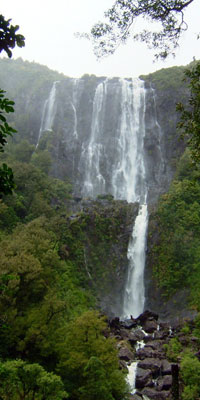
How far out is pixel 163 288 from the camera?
1195 inches

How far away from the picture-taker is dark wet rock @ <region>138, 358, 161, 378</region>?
62.5 ft

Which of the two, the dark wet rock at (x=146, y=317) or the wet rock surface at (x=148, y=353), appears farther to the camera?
the dark wet rock at (x=146, y=317)

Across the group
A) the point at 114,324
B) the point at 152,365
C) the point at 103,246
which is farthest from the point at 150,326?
the point at 103,246

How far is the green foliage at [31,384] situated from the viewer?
1215 cm

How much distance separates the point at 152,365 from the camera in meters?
19.3

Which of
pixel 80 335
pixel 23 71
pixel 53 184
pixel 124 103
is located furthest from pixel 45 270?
pixel 23 71

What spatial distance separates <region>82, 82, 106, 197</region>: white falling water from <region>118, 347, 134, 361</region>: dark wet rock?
78.0 feet

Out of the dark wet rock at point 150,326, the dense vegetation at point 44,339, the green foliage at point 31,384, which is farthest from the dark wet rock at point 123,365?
the green foliage at point 31,384

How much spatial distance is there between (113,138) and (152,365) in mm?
33616

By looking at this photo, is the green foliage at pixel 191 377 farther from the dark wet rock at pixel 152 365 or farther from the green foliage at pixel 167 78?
the green foliage at pixel 167 78

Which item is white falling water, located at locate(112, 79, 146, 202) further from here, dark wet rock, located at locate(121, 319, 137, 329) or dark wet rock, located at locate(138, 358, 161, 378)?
dark wet rock, located at locate(138, 358, 161, 378)

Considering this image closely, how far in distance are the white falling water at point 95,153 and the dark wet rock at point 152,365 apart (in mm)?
25297

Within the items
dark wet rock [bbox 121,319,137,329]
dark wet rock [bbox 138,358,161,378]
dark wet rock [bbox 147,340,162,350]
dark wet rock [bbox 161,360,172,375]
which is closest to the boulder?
dark wet rock [bbox 121,319,137,329]

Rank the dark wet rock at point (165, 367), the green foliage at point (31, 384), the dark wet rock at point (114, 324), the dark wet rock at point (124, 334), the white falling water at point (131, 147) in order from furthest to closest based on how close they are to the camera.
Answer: the white falling water at point (131, 147)
the dark wet rock at point (114, 324)
the dark wet rock at point (124, 334)
the dark wet rock at point (165, 367)
the green foliage at point (31, 384)
